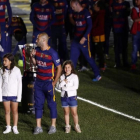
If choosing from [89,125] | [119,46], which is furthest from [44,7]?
[89,125]

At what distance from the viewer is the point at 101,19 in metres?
16.1

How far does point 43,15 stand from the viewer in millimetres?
15945

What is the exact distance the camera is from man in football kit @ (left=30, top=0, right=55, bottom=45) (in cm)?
1591

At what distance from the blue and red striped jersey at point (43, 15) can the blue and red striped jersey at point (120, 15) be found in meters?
1.81

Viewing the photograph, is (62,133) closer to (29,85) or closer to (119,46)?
(29,85)

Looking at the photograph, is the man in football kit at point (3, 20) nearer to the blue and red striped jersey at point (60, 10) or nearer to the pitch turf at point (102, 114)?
the blue and red striped jersey at point (60, 10)

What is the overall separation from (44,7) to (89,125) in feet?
17.2

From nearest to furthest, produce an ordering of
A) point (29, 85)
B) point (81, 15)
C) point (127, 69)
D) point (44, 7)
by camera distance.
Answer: point (29, 85)
point (81, 15)
point (44, 7)
point (127, 69)

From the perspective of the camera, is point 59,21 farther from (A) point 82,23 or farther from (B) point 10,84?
(B) point 10,84

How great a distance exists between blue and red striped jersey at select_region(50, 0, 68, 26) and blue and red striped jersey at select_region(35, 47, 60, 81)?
5860 mm

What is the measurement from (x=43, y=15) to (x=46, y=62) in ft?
17.3

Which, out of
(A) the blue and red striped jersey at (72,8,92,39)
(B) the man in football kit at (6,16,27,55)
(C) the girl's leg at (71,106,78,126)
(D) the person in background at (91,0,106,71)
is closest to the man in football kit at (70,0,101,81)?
(A) the blue and red striped jersey at (72,8,92,39)

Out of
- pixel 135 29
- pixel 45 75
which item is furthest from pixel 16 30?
pixel 45 75

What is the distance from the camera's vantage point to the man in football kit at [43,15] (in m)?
15.9
